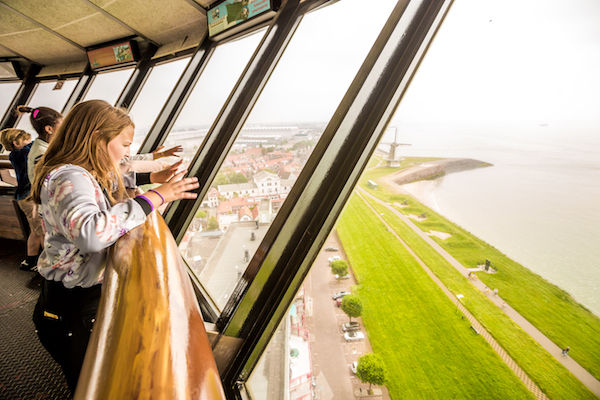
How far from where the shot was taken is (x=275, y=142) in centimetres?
189

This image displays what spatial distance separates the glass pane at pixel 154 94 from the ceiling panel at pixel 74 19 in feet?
1.87

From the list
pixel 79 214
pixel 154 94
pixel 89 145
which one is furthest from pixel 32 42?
pixel 79 214

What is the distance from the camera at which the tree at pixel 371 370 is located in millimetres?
1121

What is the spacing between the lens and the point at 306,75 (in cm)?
177

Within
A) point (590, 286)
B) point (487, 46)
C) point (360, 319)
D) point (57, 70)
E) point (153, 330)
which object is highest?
point (57, 70)

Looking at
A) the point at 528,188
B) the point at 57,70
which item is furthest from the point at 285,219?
the point at 57,70

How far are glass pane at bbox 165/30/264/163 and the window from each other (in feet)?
16.1

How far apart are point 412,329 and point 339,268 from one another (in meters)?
0.40

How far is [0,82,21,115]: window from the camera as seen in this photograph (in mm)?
5383

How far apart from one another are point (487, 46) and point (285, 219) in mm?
1062

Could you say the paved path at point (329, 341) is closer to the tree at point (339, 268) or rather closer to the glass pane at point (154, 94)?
the tree at point (339, 268)

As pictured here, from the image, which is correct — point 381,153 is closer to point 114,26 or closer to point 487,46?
point 487,46

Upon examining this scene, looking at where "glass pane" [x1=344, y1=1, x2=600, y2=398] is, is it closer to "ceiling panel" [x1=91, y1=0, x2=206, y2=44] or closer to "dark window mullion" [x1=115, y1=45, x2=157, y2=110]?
"ceiling panel" [x1=91, y1=0, x2=206, y2=44]

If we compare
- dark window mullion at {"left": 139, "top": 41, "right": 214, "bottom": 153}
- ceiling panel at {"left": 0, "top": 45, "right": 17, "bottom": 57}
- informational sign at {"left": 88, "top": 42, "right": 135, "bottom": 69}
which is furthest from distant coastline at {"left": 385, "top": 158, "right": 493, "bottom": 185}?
ceiling panel at {"left": 0, "top": 45, "right": 17, "bottom": 57}
